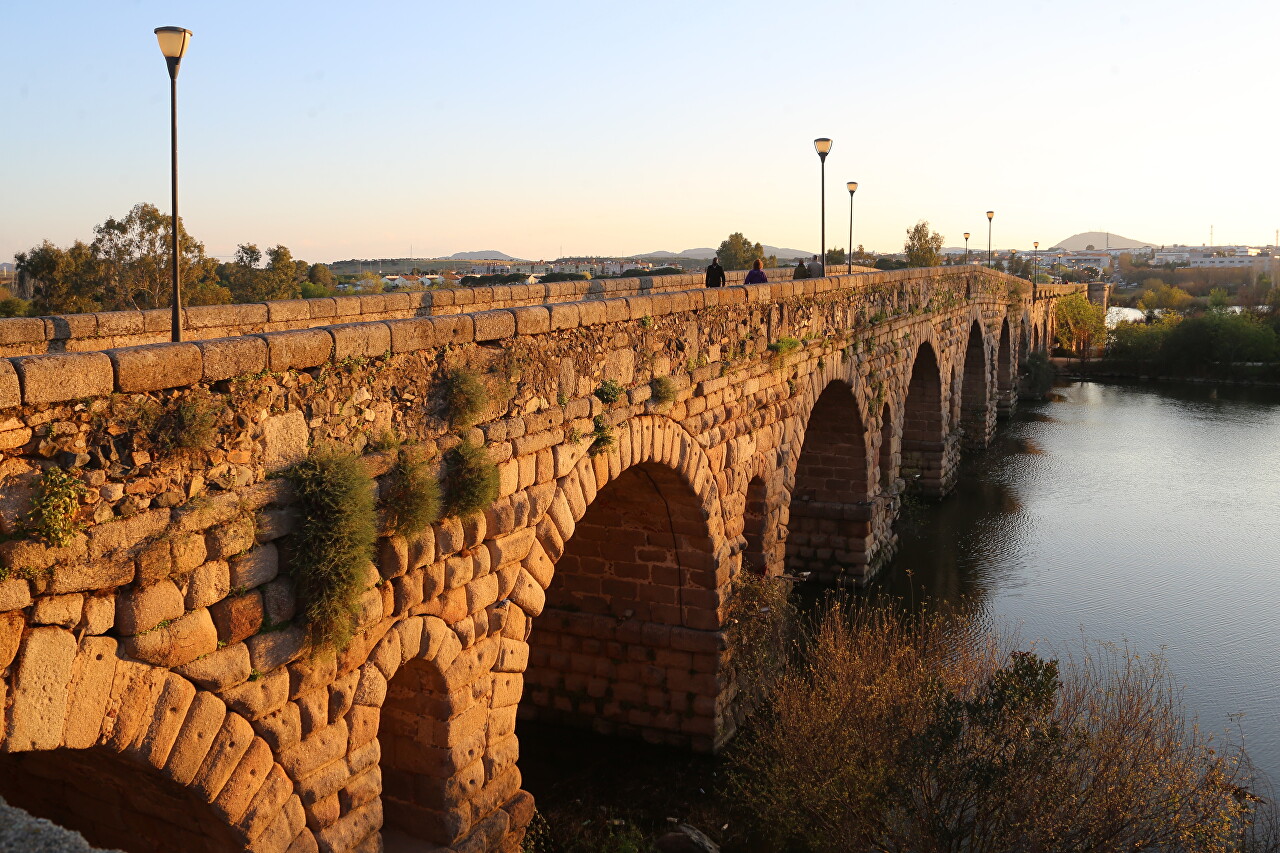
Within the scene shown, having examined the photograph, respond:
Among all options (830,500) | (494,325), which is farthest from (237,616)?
(830,500)

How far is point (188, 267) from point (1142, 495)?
19134 mm

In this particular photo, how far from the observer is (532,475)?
6.39m

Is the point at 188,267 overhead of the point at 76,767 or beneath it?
overhead

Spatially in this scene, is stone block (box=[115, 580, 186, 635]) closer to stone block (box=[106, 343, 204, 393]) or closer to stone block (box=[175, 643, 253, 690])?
stone block (box=[175, 643, 253, 690])

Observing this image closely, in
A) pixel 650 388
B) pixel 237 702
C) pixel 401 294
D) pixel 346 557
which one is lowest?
pixel 237 702

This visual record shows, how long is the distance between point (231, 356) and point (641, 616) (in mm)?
5885

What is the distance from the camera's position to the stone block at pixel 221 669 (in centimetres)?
420

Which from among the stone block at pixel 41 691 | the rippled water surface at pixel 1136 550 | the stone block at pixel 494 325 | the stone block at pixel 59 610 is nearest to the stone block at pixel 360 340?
the stone block at pixel 494 325

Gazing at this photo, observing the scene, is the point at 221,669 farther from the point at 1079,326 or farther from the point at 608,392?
the point at 1079,326

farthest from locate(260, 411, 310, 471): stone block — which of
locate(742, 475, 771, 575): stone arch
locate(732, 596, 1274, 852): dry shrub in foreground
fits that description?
locate(742, 475, 771, 575): stone arch

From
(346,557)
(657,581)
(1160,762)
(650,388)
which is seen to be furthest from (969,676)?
(346,557)

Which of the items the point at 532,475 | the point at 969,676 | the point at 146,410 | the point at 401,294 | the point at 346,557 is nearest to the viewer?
the point at 146,410

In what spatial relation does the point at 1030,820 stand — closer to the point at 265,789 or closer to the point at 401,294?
the point at 265,789

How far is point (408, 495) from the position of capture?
5.20 meters
